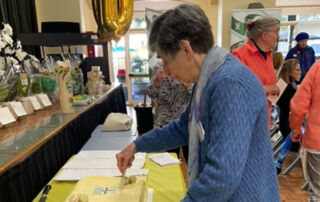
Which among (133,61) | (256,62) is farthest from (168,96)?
(133,61)

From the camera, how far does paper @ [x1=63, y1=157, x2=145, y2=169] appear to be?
121 centimetres

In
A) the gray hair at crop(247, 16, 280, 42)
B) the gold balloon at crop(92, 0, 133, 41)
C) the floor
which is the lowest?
the floor

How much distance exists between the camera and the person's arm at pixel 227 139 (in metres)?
0.56

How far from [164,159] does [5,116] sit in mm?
870

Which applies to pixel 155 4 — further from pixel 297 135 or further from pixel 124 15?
pixel 297 135

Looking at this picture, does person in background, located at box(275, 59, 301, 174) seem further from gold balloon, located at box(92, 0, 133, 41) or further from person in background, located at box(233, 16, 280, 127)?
gold balloon, located at box(92, 0, 133, 41)

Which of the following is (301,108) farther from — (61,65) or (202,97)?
(61,65)

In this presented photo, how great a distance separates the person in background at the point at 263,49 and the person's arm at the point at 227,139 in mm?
1333

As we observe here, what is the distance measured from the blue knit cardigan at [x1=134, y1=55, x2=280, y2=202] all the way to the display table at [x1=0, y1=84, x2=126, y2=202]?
80cm

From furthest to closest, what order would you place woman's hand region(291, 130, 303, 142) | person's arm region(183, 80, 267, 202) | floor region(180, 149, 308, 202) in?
1. floor region(180, 149, 308, 202)
2. woman's hand region(291, 130, 303, 142)
3. person's arm region(183, 80, 267, 202)

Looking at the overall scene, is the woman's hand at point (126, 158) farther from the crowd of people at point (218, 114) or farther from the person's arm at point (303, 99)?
the person's arm at point (303, 99)

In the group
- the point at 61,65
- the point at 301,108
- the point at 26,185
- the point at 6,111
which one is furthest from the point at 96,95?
the point at 301,108

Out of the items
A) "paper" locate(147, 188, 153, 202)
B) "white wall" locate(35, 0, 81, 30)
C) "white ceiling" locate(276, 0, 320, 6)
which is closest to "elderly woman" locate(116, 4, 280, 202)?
"paper" locate(147, 188, 153, 202)

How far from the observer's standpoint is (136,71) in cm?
646
